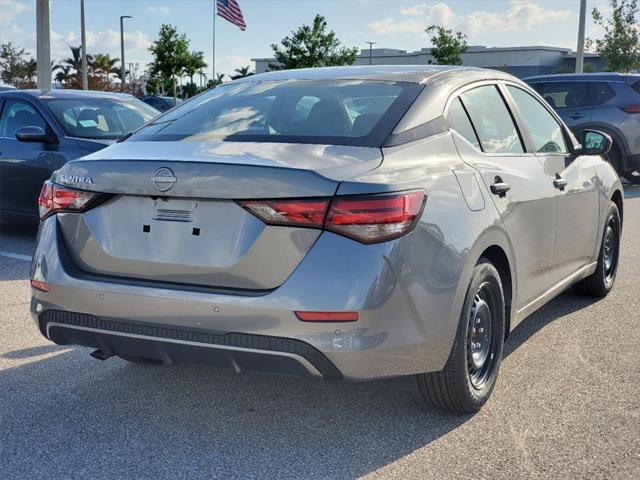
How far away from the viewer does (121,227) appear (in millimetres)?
3359

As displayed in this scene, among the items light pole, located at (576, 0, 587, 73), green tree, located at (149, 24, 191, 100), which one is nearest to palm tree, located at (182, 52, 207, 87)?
green tree, located at (149, 24, 191, 100)

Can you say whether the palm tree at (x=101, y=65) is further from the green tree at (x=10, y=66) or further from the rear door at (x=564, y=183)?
the rear door at (x=564, y=183)

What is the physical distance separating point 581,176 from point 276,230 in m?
2.81

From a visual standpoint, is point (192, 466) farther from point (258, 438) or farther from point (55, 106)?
point (55, 106)

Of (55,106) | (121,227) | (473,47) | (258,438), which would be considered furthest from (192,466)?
(473,47)

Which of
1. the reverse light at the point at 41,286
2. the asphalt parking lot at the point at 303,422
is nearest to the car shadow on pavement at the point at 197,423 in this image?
the asphalt parking lot at the point at 303,422

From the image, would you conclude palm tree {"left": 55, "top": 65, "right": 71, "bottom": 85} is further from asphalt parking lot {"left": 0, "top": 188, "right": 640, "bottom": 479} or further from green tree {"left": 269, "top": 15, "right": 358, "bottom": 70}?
asphalt parking lot {"left": 0, "top": 188, "right": 640, "bottom": 479}

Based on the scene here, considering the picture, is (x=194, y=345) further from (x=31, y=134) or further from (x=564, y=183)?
(x=31, y=134)

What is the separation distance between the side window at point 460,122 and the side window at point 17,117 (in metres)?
5.66

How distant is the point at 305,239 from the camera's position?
3.06 meters

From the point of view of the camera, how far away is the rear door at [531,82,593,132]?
13844 millimetres

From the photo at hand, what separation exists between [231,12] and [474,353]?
3494cm

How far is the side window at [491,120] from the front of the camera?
413 centimetres

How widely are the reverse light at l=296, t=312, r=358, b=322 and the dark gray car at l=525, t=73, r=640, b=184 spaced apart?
37.6ft
